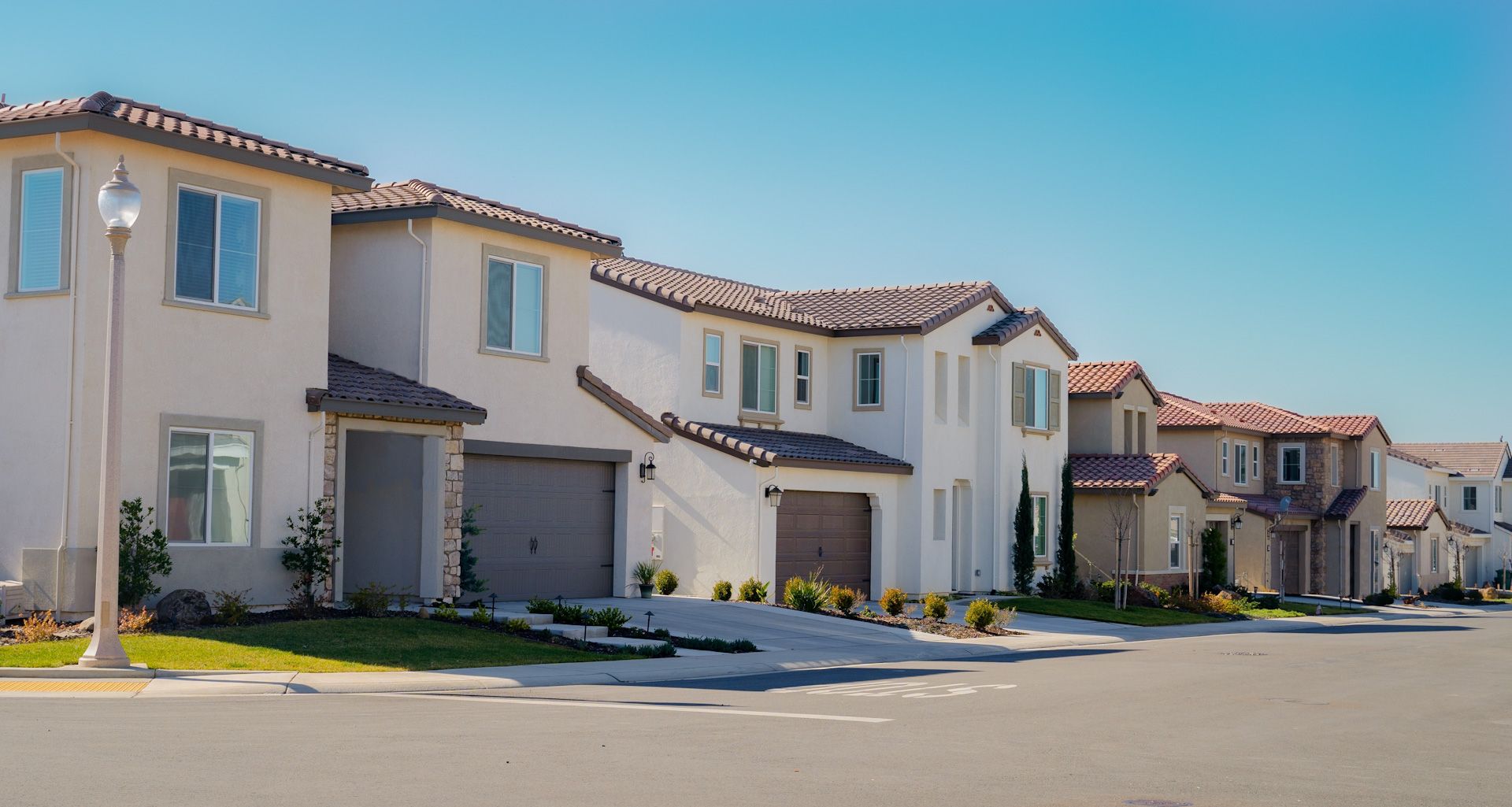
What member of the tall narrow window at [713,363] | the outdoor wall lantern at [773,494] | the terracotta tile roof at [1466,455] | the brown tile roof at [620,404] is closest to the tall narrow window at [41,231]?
the brown tile roof at [620,404]

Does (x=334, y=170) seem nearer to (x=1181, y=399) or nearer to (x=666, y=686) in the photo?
(x=666, y=686)

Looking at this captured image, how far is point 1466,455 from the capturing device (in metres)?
78.0

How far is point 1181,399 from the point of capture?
5375 centimetres

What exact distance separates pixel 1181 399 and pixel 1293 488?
4973 millimetres

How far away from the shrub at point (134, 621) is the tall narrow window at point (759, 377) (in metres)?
16.7

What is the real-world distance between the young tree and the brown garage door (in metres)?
4.90

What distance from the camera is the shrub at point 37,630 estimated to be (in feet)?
54.7

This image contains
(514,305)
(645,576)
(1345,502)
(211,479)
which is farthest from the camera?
(1345,502)

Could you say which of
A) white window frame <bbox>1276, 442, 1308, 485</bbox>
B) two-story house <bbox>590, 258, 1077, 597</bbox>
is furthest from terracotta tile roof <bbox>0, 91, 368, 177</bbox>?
white window frame <bbox>1276, 442, 1308, 485</bbox>

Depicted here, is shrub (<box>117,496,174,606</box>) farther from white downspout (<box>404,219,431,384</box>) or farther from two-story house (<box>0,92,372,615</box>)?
white downspout (<box>404,219,431,384</box>)

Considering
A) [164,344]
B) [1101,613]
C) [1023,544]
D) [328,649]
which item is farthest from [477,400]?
[1023,544]

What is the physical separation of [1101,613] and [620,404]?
503 inches

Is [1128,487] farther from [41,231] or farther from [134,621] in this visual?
[41,231]

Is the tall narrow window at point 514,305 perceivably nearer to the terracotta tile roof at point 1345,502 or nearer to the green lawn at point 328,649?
the green lawn at point 328,649
